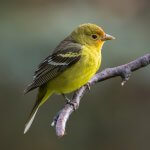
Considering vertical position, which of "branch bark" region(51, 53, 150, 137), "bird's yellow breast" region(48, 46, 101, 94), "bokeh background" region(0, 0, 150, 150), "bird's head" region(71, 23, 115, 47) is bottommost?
"bokeh background" region(0, 0, 150, 150)

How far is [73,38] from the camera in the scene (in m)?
9.47

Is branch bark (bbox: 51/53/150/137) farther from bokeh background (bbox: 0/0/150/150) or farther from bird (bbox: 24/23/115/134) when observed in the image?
bokeh background (bbox: 0/0/150/150)

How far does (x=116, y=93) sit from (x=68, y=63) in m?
2.79

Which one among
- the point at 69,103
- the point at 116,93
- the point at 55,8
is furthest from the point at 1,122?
the point at 69,103

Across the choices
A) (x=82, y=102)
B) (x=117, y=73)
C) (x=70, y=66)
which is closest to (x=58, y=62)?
(x=70, y=66)

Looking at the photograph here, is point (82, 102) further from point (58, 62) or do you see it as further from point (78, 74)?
point (78, 74)

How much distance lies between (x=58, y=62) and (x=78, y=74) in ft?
1.06

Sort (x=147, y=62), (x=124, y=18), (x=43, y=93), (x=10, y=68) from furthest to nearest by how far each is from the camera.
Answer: (x=124, y=18), (x=10, y=68), (x=43, y=93), (x=147, y=62)

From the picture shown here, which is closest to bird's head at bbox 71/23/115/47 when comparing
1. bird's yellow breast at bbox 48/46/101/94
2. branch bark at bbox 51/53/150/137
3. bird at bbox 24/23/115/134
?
bird at bbox 24/23/115/134

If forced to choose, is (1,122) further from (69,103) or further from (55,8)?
(69,103)

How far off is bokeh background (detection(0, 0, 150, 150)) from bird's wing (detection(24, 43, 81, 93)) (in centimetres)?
213

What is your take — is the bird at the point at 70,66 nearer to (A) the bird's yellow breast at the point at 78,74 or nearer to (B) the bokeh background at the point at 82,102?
(A) the bird's yellow breast at the point at 78,74

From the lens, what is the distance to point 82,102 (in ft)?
37.8

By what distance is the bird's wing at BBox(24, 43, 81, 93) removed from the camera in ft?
29.9
